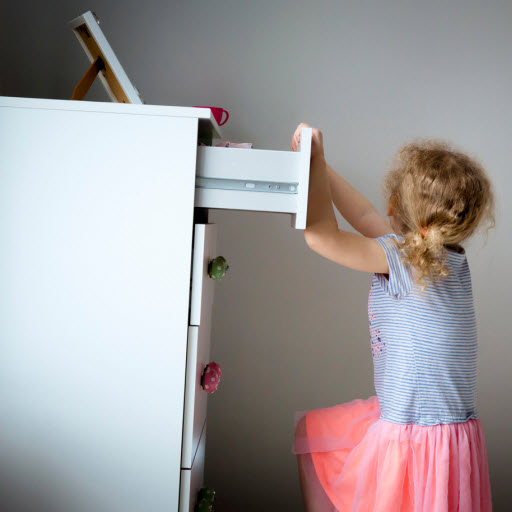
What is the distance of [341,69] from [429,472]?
4.05 ft

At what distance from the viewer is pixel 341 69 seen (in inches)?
69.3

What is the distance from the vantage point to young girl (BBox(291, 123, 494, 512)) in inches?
42.6

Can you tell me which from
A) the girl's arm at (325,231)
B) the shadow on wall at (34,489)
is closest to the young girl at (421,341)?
the girl's arm at (325,231)

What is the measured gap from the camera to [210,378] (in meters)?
1.19

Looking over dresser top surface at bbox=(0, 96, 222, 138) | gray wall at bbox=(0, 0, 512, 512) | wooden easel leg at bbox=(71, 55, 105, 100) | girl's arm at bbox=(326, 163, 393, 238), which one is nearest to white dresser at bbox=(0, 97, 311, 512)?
dresser top surface at bbox=(0, 96, 222, 138)

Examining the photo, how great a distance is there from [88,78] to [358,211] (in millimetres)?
748

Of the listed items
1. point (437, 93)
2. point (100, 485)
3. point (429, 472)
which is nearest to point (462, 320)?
point (429, 472)

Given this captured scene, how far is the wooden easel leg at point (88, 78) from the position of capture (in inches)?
50.9

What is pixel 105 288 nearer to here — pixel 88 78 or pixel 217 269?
pixel 217 269

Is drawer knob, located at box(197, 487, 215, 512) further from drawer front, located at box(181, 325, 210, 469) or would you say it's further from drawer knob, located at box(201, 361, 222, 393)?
drawer knob, located at box(201, 361, 222, 393)

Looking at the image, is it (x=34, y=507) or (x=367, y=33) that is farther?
(x=367, y=33)

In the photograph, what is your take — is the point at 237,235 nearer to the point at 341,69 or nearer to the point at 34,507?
the point at 341,69

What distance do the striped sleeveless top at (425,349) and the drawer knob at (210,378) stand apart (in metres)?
0.36

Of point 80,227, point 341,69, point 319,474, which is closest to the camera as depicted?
point 80,227
